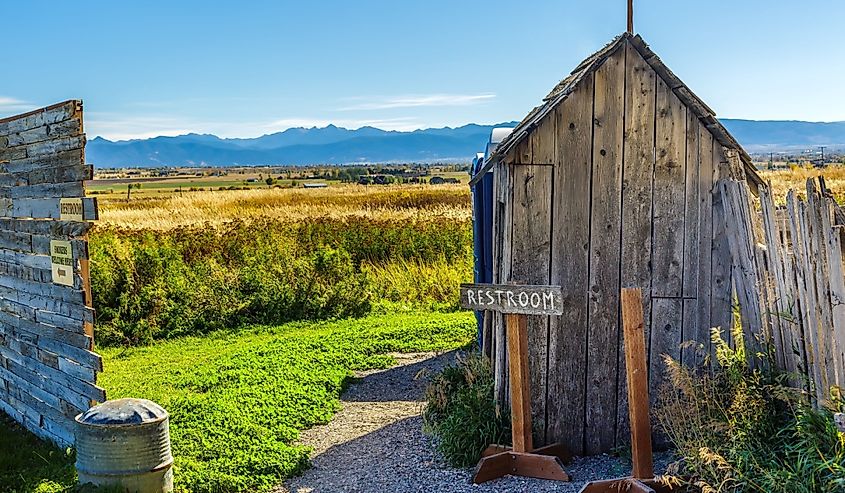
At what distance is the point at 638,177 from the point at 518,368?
1571 mm

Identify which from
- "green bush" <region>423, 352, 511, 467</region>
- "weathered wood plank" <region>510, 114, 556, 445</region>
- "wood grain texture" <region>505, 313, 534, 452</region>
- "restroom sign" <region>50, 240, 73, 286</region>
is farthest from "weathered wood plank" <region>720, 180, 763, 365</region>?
"restroom sign" <region>50, 240, 73, 286</region>

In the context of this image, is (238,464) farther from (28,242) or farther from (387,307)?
(387,307)

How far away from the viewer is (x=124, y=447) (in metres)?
5.91

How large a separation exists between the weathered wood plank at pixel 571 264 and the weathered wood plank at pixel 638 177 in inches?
10.3

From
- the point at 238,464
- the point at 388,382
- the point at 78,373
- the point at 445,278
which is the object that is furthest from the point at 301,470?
the point at 445,278

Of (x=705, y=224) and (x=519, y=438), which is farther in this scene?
(x=705, y=224)

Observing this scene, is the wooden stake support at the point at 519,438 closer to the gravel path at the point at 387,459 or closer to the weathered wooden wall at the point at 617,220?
the gravel path at the point at 387,459

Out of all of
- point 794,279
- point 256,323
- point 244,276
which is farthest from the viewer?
point 244,276

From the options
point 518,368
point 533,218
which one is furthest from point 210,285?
point 518,368

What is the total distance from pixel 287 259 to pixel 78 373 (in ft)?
22.9

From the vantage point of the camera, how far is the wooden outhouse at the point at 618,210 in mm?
6035

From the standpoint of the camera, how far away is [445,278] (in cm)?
1531

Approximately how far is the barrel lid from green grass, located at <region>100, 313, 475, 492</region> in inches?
24.8

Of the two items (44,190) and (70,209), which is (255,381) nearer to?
(70,209)
